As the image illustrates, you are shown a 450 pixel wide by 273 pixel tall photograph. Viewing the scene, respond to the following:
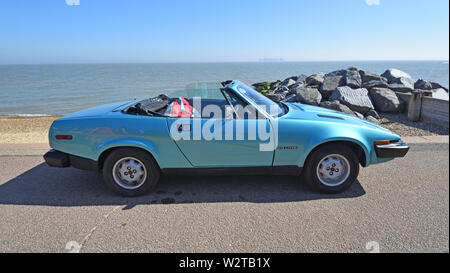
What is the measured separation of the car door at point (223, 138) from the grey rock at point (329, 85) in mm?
6472

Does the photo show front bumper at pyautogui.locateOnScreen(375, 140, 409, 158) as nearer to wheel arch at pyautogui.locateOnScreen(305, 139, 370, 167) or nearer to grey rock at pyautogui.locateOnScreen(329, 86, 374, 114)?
wheel arch at pyautogui.locateOnScreen(305, 139, 370, 167)

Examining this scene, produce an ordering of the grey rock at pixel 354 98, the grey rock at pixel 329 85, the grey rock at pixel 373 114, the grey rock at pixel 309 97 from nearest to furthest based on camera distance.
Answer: the grey rock at pixel 373 114 < the grey rock at pixel 354 98 < the grey rock at pixel 309 97 < the grey rock at pixel 329 85

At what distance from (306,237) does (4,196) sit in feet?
12.2

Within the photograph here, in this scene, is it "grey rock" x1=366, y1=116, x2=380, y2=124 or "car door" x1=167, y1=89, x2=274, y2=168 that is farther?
"grey rock" x1=366, y1=116, x2=380, y2=124

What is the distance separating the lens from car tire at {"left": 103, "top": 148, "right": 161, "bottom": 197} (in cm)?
320

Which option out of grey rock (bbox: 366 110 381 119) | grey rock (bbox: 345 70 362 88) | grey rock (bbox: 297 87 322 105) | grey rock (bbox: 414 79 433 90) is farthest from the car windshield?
grey rock (bbox: 414 79 433 90)

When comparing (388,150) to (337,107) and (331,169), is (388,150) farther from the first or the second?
(337,107)

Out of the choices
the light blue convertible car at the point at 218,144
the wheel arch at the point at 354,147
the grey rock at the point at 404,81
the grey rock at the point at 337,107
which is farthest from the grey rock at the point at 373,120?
the wheel arch at the point at 354,147

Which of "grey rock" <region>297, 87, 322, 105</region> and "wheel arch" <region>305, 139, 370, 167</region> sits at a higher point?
"grey rock" <region>297, 87, 322, 105</region>

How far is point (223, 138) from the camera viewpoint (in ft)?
10.3

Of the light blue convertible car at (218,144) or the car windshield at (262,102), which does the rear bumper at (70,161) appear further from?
the car windshield at (262,102)

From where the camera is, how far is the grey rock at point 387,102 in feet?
26.0

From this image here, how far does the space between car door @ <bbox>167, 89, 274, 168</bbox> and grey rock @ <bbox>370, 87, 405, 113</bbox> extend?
6.47 m
